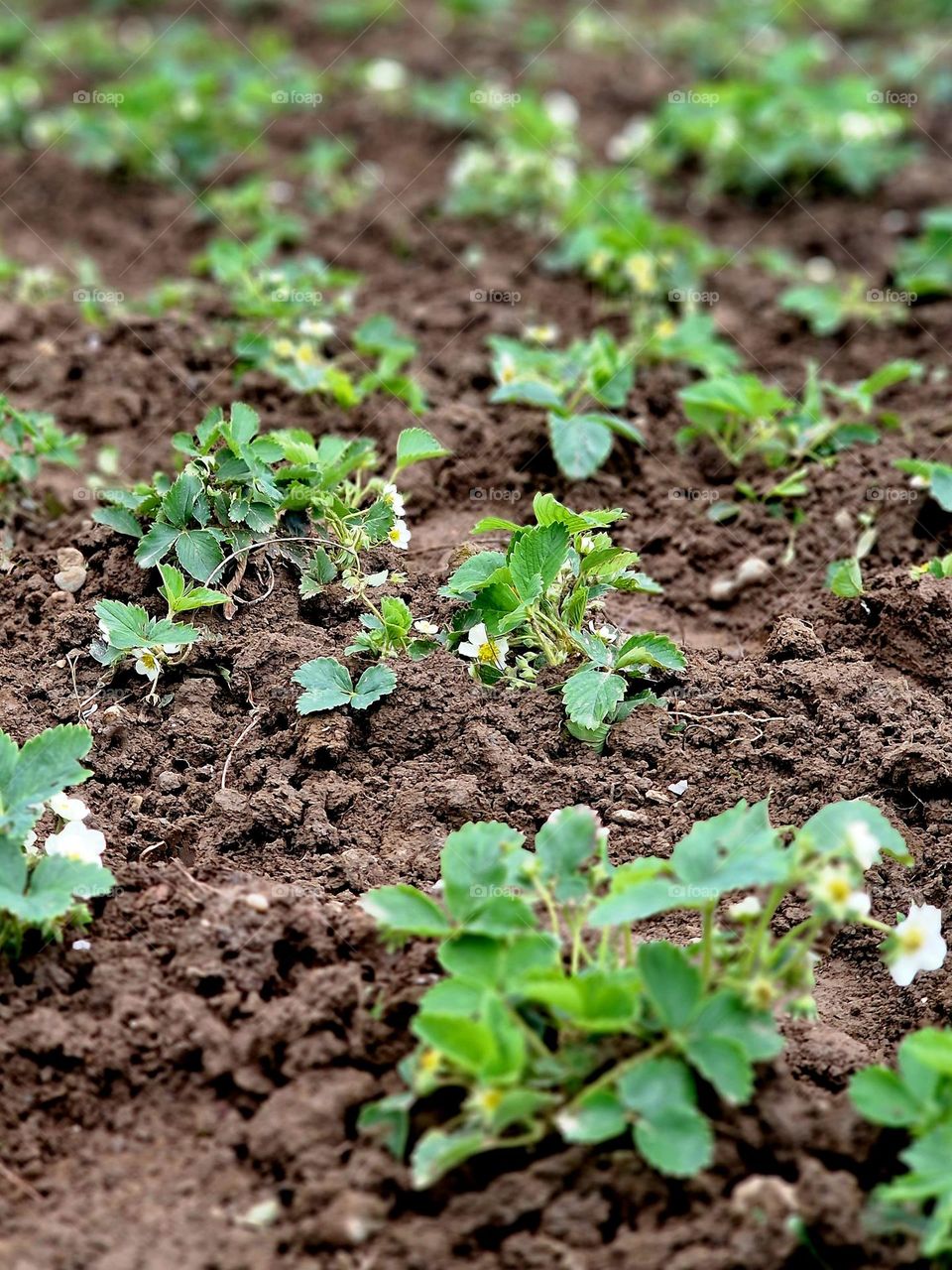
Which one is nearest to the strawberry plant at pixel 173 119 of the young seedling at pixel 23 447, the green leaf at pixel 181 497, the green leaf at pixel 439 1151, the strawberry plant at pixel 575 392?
the strawberry plant at pixel 575 392

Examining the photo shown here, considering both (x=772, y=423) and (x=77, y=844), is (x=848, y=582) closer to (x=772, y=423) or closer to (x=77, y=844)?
(x=772, y=423)

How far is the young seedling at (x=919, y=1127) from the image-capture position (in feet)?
5.73

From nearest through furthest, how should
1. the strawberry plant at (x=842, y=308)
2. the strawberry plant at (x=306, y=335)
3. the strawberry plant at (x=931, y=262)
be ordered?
the strawberry plant at (x=306, y=335)
the strawberry plant at (x=842, y=308)
the strawberry plant at (x=931, y=262)

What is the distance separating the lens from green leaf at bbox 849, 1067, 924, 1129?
1852 mm

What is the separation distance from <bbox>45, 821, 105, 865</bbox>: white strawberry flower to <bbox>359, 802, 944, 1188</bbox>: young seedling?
1.68ft

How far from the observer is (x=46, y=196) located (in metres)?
5.16

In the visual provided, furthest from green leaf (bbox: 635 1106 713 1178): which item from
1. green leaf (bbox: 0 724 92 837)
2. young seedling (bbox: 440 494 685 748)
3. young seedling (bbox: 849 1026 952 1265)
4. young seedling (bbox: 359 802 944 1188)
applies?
green leaf (bbox: 0 724 92 837)

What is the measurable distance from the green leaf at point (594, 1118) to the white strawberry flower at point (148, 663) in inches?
47.3

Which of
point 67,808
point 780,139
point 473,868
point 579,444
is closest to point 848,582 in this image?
point 579,444

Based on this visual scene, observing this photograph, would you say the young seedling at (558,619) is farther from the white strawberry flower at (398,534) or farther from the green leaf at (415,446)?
the green leaf at (415,446)

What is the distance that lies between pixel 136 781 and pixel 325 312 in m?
1.70

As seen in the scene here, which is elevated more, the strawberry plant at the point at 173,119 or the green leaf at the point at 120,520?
the green leaf at the point at 120,520

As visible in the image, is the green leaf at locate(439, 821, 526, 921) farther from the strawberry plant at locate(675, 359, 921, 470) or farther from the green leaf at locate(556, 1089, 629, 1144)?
the strawberry plant at locate(675, 359, 921, 470)

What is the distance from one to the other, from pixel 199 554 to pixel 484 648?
557 mm
